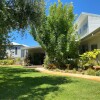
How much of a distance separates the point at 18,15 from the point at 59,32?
31.6ft

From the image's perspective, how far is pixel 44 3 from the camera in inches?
575

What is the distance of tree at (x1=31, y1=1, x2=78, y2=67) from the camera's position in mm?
23141

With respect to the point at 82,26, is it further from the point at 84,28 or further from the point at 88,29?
the point at 88,29

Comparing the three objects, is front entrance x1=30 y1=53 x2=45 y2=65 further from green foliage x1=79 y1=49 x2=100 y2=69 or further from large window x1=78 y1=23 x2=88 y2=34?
green foliage x1=79 y1=49 x2=100 y2=69

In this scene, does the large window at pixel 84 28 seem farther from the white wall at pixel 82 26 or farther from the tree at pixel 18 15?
the tree at pixel 18 15

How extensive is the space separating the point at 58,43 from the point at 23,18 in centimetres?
876

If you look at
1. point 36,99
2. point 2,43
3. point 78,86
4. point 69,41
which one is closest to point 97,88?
point 78,86

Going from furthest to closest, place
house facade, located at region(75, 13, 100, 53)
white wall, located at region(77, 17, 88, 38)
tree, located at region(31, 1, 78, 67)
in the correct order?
white wall, located at region(77, 17, 88, 38) → tree, located at region(31, 1, 78, 67) → house facade, located at region(75, 13, 100, 53)

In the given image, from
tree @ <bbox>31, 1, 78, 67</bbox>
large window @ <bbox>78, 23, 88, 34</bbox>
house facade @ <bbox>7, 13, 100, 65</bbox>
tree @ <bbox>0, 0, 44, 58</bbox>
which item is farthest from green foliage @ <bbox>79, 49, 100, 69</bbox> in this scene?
large window @ <bbox>78, 23, 88, 34</bbox>

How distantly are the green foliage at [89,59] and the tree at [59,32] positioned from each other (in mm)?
2089

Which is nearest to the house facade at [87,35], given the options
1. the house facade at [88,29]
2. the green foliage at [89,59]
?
the house facade at [88,29]

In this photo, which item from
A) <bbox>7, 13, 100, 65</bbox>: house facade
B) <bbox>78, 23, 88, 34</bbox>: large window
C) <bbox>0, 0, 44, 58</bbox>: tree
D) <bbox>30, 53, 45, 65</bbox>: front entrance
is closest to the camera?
<bbox>0, 0, 44, 58</bbox>: tree

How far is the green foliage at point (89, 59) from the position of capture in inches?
786

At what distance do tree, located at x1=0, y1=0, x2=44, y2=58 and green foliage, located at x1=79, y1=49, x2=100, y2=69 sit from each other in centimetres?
676
